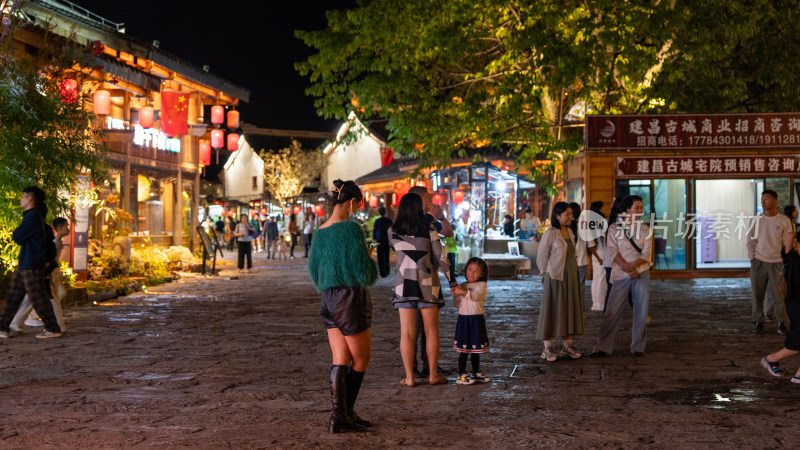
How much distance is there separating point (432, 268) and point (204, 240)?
15114mm

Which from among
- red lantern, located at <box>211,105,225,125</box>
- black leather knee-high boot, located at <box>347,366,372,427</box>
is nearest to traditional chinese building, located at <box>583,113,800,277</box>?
red lantern, located at <box>211,105,225,125</box>

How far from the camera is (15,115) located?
11672mm

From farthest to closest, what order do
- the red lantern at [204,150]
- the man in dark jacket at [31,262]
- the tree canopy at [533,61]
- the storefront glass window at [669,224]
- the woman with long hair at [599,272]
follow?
the red lantern at [204,150] → the storefront glass window at [669,224] → the tree canopy at [533,61] → the woman with long hair at [599,272] → the man in dark jacket at [31,262]

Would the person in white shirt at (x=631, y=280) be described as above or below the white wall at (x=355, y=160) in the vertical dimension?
below

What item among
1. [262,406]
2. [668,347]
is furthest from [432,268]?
[668,347]

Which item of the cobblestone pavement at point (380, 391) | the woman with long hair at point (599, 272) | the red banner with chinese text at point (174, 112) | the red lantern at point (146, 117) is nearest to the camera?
the cobblestone pavement at point (380, 391)

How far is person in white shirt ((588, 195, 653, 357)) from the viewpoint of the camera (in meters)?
8.72

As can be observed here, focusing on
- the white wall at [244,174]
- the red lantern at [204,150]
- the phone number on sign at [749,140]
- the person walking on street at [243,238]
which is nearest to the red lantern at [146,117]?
the person walking on street at [243,238]

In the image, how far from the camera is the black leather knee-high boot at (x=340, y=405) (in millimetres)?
5562

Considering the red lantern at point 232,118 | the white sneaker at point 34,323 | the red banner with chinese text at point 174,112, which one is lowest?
the white sneaker at point 34,323

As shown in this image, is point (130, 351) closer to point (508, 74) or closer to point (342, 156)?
point (508, 74)

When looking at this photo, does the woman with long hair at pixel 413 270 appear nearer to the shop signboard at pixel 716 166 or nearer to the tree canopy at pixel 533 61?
the tree canopy at pixel 533 61

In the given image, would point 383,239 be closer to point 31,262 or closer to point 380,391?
point 31,262

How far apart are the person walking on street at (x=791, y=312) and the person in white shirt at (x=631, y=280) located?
1370mm
